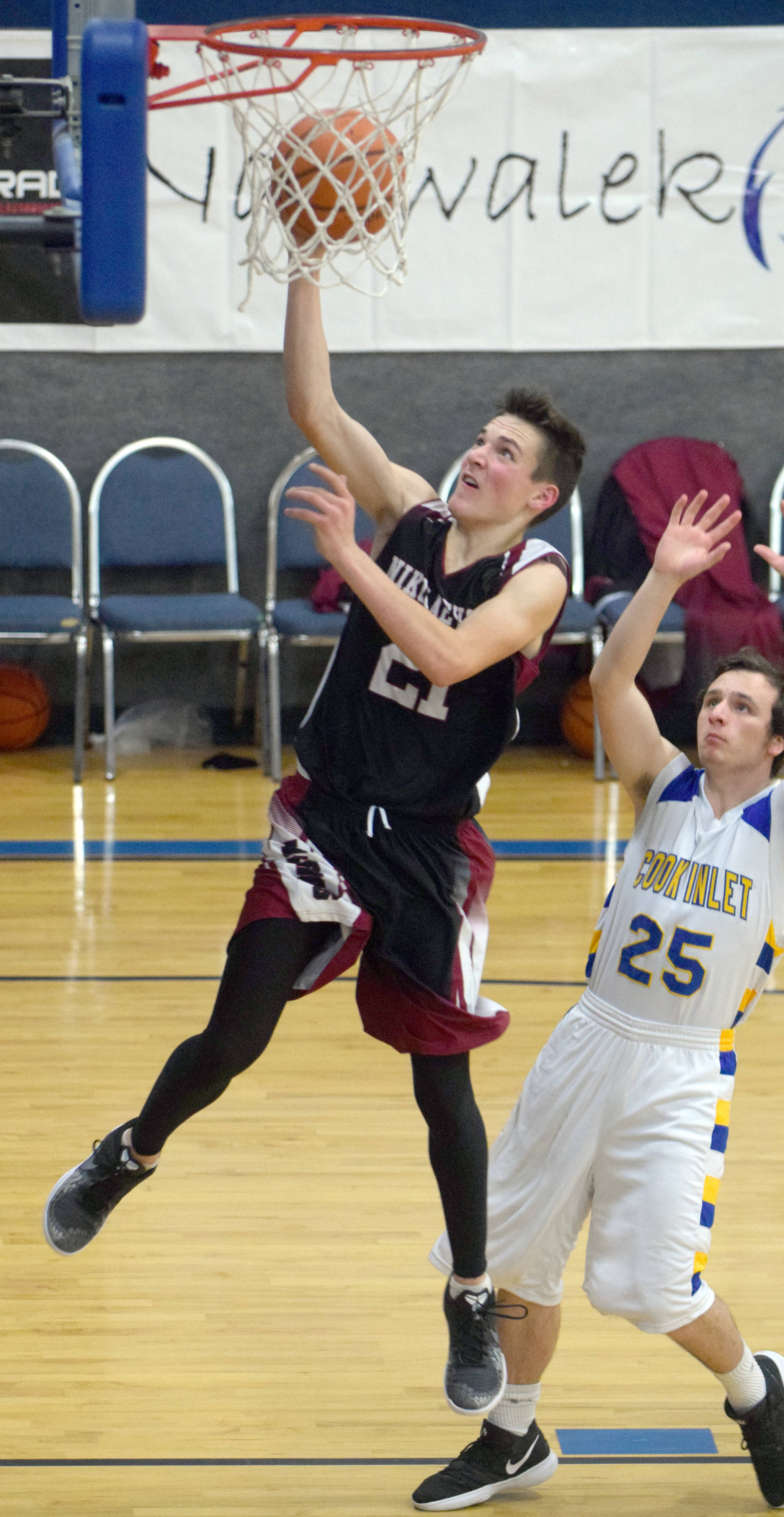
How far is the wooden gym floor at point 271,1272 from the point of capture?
2.72 meters

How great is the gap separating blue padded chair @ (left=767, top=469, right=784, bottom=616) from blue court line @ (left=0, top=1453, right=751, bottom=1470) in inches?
193

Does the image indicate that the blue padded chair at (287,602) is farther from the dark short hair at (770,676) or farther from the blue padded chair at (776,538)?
the dark short hair at (770,676)

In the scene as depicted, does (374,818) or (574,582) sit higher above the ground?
(374,818)

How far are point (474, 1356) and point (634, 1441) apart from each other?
37 centimetres

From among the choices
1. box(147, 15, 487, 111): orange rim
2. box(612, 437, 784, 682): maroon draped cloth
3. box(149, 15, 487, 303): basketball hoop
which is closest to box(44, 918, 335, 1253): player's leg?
box(149, 15, 487, 303): basketball hoop

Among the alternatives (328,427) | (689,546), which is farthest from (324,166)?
(689,546)

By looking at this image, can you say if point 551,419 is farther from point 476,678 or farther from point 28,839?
point 28,839

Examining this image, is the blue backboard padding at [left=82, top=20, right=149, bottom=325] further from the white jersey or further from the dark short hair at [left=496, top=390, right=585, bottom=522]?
the white jersey

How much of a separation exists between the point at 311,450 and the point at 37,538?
1.37 m

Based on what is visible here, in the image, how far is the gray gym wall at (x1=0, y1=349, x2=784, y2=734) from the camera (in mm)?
7555

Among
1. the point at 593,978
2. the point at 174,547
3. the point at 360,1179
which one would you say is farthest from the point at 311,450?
the point at 593,978

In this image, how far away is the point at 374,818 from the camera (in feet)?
9.09

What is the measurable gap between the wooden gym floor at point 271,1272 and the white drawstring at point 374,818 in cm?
104

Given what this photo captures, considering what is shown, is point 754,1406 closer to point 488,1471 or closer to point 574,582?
point 488,1471
